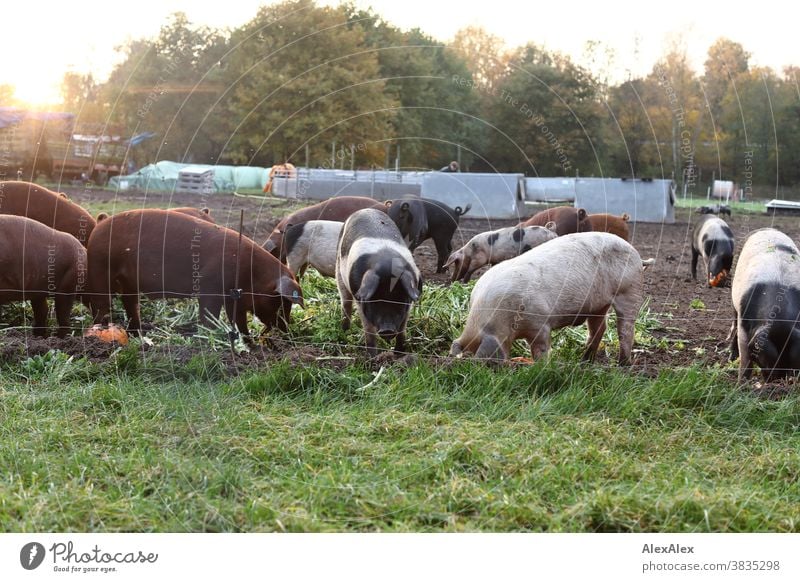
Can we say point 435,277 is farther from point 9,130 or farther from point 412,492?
point 9,130

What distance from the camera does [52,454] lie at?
4.87 metres

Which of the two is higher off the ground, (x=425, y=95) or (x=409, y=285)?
(x=425, y=95)

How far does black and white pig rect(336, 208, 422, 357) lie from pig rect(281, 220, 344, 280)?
311 centimetres

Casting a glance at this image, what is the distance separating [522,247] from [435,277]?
4.74 ft

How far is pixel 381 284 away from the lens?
23.4ft

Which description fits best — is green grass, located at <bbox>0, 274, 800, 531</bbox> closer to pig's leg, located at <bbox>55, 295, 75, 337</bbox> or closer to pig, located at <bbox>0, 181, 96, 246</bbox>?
pig's leg, located at <bbox>55, 295, 75, 337</bbox>

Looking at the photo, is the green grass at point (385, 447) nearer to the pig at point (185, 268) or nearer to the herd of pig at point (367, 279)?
the herd of pig at point (367, 279)

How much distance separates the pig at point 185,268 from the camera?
7.93 meters

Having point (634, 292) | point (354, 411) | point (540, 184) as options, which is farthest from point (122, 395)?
point (540, 184)
